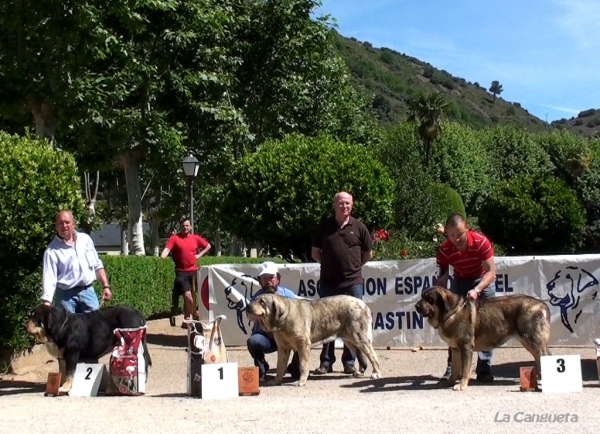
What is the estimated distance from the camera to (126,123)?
20.1 m

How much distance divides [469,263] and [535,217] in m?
27.3

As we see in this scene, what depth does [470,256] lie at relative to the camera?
905 centimetres

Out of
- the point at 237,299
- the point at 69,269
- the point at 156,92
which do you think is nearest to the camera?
the point at 69,269

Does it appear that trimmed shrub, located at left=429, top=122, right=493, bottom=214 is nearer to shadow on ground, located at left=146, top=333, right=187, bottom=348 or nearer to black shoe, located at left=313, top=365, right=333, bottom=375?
shadow on ground, located at left=146, top=333, right=187, bottom=348

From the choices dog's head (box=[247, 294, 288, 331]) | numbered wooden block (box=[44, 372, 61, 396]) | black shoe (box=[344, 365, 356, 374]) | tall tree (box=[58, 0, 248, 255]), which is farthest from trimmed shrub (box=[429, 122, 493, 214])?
numbered wooden block (box=[44, 372, 61, 396])

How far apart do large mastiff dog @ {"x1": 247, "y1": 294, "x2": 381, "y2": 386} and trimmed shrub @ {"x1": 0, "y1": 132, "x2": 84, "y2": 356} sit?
306 centimetres

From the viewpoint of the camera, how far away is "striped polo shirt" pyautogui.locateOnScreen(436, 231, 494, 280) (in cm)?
899

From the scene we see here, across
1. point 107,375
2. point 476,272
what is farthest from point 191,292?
point 476,272

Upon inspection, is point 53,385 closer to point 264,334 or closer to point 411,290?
point 264,334

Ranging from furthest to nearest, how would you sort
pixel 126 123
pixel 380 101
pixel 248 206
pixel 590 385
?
pixel 380 101 → pixel 126 123 → pixel 248 206 → pixel 590 385

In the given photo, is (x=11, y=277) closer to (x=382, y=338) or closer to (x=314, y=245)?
(x=314, y=245)

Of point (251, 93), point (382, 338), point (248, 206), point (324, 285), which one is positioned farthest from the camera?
point (251, 93)

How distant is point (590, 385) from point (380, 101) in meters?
137

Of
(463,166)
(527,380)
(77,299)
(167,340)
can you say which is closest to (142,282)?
(167,340)
